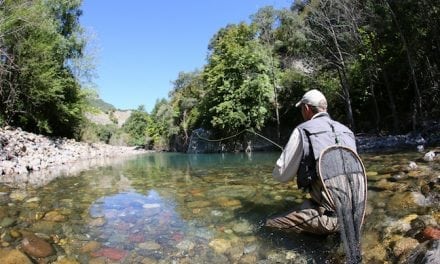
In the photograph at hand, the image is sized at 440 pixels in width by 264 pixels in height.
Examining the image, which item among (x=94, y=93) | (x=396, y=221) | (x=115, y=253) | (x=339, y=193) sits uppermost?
(x=94, y=93)

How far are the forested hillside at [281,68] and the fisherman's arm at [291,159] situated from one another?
11.7 meters

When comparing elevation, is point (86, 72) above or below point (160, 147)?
above

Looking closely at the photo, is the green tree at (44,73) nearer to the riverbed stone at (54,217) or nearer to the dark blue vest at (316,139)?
the riverbed stone at (54,217)

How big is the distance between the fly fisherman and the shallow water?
211mm


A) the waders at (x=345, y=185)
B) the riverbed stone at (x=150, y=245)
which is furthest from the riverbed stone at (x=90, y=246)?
the waders at (x=345, y=185)

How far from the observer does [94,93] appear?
30.8 meters

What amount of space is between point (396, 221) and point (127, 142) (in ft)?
231

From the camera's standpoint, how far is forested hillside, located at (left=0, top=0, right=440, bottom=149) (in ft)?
59.3

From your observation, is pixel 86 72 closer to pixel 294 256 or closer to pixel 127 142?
pixel 294 256

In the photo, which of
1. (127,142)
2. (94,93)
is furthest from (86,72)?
(127,142)

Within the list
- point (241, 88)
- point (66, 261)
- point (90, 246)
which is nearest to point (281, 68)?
point (241, 88)

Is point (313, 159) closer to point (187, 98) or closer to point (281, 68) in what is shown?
point (281, 68)

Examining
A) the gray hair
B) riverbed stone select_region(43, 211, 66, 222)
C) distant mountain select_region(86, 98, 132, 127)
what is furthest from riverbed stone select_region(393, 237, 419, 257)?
distant mountain select_region(86, 98, 132, 127)

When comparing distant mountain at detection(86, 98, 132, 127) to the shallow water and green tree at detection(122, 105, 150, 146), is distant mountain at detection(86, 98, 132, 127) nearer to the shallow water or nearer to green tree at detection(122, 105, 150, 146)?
green tree at detection(122, 105, 150, 146)
